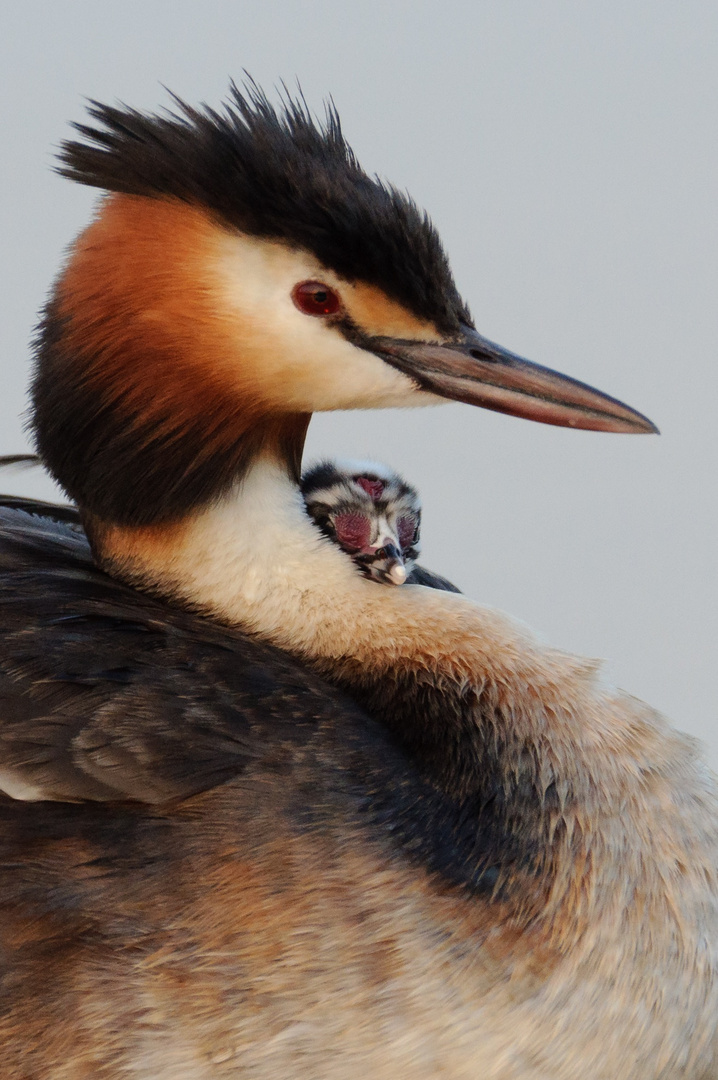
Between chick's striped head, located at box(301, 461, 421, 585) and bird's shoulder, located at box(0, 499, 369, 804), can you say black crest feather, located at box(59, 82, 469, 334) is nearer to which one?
chick's striped head, located at box(301, 461, 421, 585)

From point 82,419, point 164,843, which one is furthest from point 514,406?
point 164,843

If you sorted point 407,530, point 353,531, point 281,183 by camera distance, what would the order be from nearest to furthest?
point 281,183, point 353,531, point 407,530

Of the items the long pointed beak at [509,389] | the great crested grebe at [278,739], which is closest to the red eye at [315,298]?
the great crested grebe at [278,739]

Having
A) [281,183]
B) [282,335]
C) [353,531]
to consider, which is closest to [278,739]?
[353,531]

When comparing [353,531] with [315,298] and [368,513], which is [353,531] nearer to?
[368,513]

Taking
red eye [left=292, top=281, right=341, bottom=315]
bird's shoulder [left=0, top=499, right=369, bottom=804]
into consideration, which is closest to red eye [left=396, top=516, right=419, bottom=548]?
bird's shoulder [left=0, top=499, right=369, bottom=804]

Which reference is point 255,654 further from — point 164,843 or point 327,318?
point 327,318
